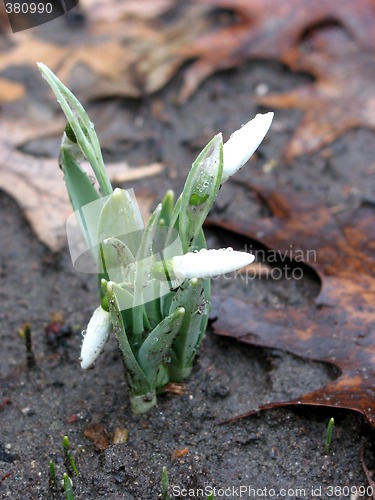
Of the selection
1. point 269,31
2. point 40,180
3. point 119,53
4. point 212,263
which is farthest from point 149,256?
point 269,31

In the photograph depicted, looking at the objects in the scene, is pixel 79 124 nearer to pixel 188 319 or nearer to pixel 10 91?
pixel 188 319

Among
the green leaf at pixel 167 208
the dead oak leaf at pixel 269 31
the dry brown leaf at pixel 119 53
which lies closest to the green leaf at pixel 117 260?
the green leaf at pixel 167 208

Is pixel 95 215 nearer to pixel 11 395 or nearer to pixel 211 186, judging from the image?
pixel 211 186

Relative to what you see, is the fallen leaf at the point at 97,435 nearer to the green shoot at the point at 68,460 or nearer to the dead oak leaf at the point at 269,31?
the green shoot at the point at 68,460

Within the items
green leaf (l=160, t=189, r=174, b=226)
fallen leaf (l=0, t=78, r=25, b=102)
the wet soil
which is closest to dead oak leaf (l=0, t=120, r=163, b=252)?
the wet soil

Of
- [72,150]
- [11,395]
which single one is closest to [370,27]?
[72,150]

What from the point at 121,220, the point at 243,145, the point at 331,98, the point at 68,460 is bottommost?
the point at 331,98
